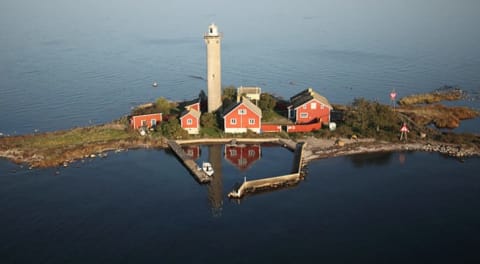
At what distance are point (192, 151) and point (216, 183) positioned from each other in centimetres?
578

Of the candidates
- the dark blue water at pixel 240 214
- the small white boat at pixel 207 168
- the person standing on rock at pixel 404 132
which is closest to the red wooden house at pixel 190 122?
the dark blue water at pixel 240 214

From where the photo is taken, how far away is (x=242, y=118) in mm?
34156

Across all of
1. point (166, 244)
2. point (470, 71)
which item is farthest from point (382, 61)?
point (166, 244)

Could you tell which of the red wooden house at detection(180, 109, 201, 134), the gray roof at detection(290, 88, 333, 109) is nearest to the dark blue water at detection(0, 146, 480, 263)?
the red wooden house at detection(180, 109, 201, 134)

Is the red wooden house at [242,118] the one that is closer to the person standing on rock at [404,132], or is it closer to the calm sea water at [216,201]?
the calm sea water at [216,201]

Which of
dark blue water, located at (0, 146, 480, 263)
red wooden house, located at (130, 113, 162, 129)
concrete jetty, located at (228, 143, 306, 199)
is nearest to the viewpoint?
dark blue water, located at (0, 146, 480, 263)

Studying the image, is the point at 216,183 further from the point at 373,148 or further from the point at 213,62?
the point at 213,62

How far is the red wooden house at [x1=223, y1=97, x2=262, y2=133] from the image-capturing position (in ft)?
111

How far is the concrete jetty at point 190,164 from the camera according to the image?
27.0m

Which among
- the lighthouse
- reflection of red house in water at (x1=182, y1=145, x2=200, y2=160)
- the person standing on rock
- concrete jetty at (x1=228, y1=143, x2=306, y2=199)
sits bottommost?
concrete jetty at (x1=228, y1=143, x2=306, y2=199)

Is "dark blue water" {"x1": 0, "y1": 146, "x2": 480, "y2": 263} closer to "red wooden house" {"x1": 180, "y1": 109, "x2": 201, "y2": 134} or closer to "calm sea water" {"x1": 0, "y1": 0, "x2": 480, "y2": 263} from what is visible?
"calm sea water" {"x1": 0, "y1": 0, "x2": 480, "y2": 263}

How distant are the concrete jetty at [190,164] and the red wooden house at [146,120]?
3680mm

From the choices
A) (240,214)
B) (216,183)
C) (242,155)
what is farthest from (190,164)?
(240,214)

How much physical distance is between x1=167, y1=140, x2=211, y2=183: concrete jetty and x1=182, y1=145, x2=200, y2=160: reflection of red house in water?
0.49 meters
